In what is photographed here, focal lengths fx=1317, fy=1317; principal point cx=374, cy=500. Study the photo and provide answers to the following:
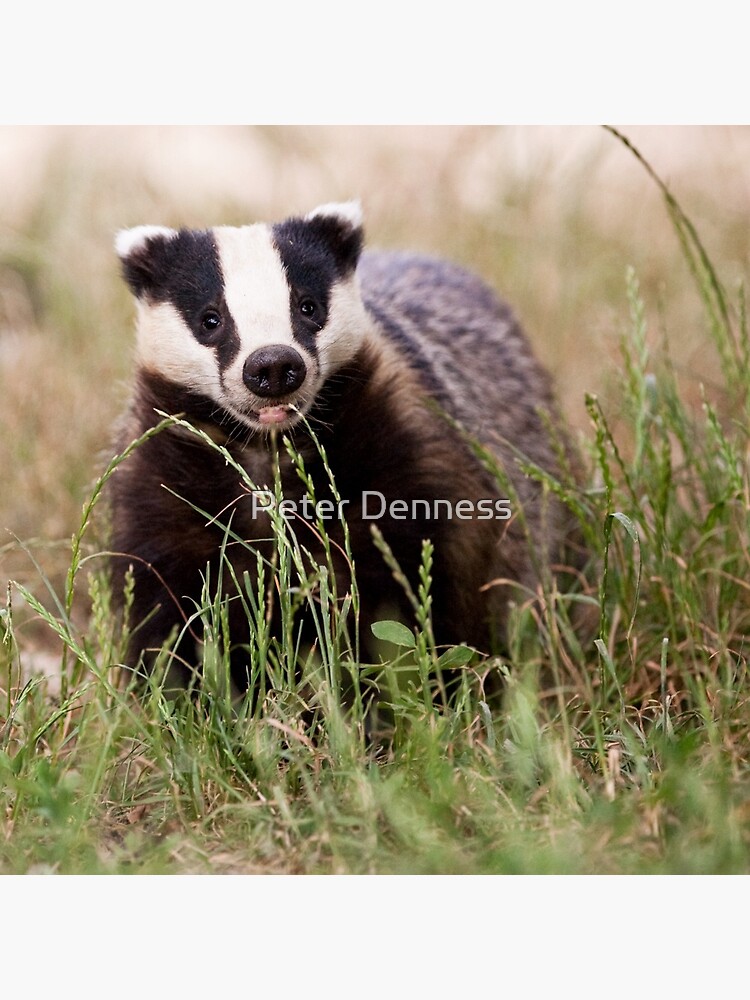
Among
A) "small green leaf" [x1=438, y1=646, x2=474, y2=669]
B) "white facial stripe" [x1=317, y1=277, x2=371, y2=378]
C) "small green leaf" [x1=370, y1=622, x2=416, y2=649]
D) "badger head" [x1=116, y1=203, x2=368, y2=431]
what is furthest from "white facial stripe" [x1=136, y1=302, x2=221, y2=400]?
"small green leaf" [x1=438, y1=646, x2=474, y2=669]

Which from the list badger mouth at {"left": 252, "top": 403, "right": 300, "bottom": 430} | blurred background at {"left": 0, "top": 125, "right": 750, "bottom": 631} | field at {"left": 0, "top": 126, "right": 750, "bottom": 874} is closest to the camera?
field at {"left": 0, "top": 126, "right": 750, "bottom": 874}

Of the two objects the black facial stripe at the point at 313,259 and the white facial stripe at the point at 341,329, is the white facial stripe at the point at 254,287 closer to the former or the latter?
the black facial stripe at the point at 313,259

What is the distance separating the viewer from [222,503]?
298cm

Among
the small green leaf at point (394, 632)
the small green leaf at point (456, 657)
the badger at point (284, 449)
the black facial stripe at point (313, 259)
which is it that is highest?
the black facial stripe at point (313, 259)

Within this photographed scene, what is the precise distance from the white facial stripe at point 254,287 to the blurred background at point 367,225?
0.39 meters

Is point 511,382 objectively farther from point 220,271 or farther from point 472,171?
point 220,271

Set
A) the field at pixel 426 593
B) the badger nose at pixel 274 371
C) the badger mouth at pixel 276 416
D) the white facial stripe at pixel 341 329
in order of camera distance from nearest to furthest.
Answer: the field at pixel 426 593 → the badger nose at pixel 274 371 → the badger mouth at pixel 276 416 → the white facial stripe at pixel 341 329

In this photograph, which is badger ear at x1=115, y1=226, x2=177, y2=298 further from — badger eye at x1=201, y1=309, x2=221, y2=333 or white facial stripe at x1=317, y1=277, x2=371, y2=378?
white facial stripe at x1=317, y1=277, x2=371, y2=378

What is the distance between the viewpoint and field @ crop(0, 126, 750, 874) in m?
2.35

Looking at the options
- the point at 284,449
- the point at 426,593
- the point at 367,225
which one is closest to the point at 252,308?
the point at 284,449

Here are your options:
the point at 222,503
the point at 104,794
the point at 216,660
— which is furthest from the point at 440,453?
the point at 104,794

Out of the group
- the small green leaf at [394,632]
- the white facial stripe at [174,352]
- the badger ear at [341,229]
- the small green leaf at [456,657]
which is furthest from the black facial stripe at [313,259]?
the small green leaf at [456,657]

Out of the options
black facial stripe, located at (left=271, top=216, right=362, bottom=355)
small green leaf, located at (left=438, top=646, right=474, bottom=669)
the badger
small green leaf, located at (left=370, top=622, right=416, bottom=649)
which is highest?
black facial stripe, located at (left=271, top=216, right=362, bottom=355)

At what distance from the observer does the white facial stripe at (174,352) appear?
2859 millimetres
